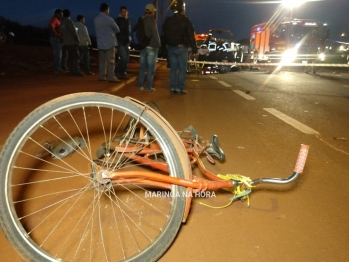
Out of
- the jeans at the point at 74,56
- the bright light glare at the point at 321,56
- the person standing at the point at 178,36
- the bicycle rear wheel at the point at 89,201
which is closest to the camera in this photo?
A: the bicycle rear wheel at the point at 89,201

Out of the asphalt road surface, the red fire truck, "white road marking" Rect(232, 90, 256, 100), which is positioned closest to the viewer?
the asphalt road surface

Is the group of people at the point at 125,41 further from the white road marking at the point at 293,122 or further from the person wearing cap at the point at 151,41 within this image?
the white road marking at the point at 293,122

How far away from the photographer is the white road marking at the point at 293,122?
557 cm

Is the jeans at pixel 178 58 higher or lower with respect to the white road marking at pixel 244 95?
higher

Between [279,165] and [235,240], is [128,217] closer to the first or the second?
[235,240]

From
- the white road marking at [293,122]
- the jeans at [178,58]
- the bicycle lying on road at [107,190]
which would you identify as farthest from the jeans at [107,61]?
the bicycle lying on road at [107,190]

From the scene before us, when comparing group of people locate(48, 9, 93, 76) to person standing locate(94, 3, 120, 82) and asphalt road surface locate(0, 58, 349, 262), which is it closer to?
person standing locate(94, 3, 120, 82)

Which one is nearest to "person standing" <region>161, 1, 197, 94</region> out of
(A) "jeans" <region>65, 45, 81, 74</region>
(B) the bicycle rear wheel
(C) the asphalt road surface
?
(C) the asphalt road surface

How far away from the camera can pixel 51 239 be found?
2.55 metres

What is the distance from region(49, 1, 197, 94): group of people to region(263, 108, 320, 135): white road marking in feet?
8.04

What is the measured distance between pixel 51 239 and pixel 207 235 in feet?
3.77

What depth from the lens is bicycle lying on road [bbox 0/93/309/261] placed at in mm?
1944

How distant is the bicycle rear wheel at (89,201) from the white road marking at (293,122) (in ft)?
10.7

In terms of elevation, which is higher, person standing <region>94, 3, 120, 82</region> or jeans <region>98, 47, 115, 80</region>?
person standing <region>94, 3, 120, 82</region>
